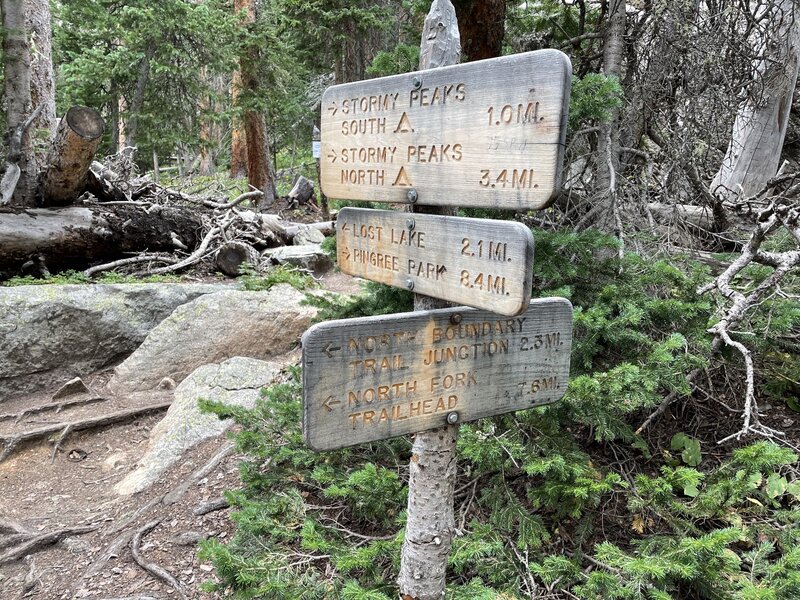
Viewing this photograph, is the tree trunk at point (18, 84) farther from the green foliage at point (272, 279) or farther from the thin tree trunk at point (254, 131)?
the thin tree trunk at point (254, 131)

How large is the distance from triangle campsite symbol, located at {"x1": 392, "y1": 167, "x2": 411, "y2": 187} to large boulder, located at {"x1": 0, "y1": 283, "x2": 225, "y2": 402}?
5.99m

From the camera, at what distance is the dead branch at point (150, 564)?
3232 millimetres

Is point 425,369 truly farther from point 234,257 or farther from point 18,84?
point 18,84

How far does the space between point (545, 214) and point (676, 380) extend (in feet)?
7.40

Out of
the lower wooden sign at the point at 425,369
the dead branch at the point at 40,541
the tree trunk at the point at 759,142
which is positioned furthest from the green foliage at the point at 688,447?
the dead branch at the point at 40,541

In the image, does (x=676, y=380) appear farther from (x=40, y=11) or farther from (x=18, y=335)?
(x=40, y=11)

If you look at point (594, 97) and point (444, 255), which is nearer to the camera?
point (444, 255)

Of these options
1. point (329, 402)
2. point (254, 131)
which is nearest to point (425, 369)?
point (329, 402)

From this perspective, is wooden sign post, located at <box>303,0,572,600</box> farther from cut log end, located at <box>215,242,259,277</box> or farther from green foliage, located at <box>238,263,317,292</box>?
cut log end, located at <box>215,242,259,277</box>

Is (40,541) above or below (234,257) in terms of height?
below

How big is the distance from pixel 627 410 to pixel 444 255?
1.44 m

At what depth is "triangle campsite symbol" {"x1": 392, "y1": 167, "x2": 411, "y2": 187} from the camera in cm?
185

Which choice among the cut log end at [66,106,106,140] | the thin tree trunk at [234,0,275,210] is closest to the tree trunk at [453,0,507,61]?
the cut log end at [66,106,106,140]

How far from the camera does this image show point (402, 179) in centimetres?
187
